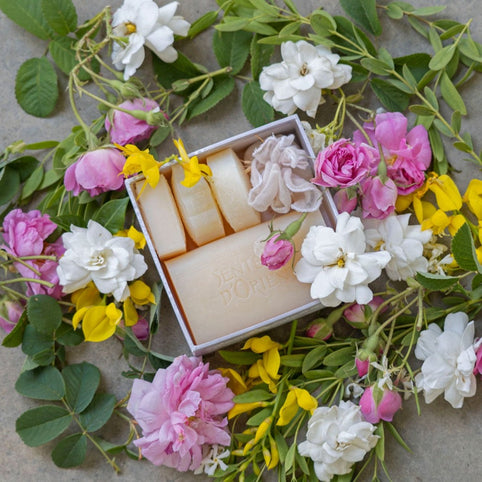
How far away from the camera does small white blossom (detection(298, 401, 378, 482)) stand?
2.97 feet

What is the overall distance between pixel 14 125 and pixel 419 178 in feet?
2.01

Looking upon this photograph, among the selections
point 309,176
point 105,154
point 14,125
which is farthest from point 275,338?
point 14,125

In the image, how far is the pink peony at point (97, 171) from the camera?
3.01 feet

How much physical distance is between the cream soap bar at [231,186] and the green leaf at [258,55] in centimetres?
15

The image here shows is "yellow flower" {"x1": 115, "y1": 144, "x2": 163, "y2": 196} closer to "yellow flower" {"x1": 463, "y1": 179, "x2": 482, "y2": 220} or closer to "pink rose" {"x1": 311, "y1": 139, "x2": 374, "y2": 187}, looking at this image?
"pink rose" {"x1": 311, "y1": 139, "x2": 374, "y2": 187}

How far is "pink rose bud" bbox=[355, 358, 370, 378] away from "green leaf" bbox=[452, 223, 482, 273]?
18 centimetres

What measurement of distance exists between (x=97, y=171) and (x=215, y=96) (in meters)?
0.22

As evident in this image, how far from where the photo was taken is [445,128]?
3.15ft

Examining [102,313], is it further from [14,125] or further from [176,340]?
[14,125]

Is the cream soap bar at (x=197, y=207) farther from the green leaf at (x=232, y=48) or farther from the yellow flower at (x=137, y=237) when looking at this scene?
the green leaf at (x=232, y=48)

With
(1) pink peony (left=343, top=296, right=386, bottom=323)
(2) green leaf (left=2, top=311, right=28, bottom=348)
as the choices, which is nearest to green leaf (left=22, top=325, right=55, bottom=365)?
(2) green leaf (left=2, top=311, right=28, bottom=348)

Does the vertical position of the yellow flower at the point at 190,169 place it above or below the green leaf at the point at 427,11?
above

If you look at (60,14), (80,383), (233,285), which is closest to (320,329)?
(233,285)

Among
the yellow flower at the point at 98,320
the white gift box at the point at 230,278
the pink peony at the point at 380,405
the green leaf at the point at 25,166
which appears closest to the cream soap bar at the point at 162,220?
the white gift box at the point at 230,278
